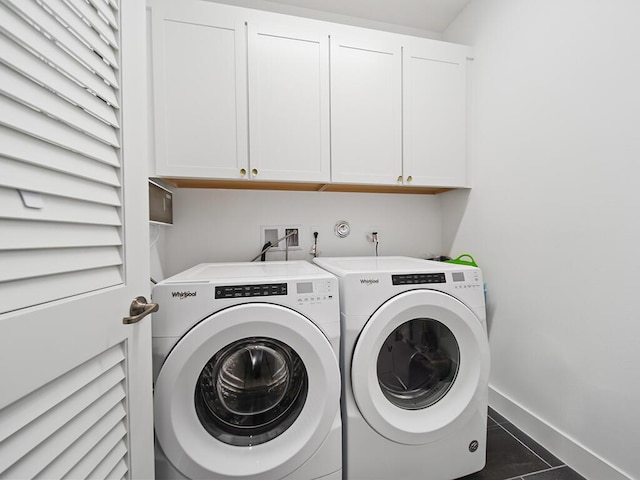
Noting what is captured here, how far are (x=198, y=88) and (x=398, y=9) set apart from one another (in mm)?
1447

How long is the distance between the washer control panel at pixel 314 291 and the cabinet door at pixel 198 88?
2.49 ft

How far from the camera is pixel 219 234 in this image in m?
1.75

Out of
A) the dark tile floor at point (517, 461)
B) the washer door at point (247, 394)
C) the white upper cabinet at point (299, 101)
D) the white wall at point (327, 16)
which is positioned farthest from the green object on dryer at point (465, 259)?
the white wall at point (327, 16)

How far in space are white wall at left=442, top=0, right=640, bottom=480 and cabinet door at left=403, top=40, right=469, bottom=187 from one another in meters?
0.12

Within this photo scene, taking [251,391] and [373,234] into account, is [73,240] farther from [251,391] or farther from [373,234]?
[373,234]

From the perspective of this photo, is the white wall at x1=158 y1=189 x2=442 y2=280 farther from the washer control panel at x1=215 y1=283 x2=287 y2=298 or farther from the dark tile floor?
the dark tile floor

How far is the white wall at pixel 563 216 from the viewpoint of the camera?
103cm

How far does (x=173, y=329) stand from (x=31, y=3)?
0.83m

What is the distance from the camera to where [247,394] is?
1.08m

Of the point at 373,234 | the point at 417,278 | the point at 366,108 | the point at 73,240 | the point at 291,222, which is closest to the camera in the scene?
the point at 73,240

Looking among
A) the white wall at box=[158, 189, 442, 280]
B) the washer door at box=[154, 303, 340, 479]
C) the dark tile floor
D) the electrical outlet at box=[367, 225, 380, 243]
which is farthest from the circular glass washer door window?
the electrical outlet at box=[367, 225, 380, 243]

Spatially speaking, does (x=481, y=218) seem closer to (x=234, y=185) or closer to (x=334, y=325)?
(x=334, y=325)

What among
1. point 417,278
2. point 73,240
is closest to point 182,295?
point 73,240

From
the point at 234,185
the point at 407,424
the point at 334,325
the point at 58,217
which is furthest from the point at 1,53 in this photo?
the point at 407,424
